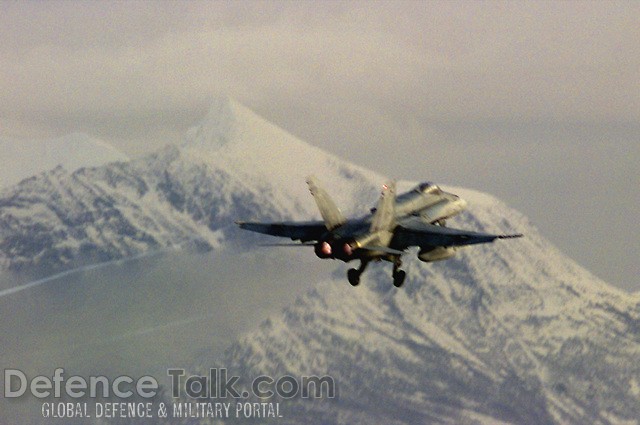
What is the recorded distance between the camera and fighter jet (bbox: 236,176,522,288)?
117 metres

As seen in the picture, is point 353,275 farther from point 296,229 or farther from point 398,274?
point 296,229

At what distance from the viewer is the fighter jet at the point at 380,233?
117125 mm

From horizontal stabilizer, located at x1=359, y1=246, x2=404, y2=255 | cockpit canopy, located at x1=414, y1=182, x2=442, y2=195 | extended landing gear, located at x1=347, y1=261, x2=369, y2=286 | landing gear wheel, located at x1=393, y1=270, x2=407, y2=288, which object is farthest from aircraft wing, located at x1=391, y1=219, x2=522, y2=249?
cockpit canopy, located at x1=414, y1=182, x2=442, y2=195

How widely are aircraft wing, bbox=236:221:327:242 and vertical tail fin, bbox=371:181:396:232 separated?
5464 millimetres

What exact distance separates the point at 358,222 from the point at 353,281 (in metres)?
5.37

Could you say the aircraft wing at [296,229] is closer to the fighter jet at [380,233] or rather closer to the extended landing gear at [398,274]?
the fighter jet at [380,233]

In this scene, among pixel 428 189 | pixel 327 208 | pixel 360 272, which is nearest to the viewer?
pixel 327 208

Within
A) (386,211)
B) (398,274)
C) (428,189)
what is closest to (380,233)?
(386,211)

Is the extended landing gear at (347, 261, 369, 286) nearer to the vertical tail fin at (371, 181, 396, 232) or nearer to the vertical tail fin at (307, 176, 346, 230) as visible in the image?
the vertical tail fin at (371, 181, 396, 232)

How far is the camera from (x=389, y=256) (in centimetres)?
12031

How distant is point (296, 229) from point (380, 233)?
9.85m

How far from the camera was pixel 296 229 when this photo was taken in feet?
419

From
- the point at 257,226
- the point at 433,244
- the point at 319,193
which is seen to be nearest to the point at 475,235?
the point at 433,244

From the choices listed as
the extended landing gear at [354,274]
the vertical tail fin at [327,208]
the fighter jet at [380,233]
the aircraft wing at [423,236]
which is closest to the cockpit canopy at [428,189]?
the fighter jet at [380,233]
